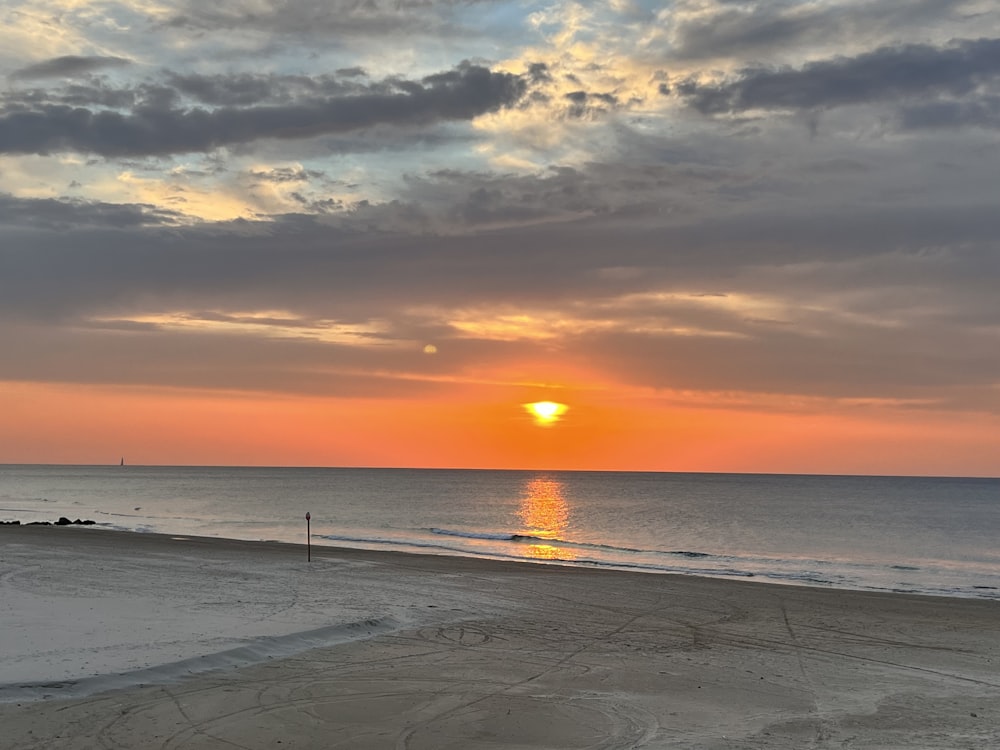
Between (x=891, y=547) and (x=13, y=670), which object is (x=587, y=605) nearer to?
(x=13, y=670)

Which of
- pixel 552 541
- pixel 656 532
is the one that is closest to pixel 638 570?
pixel 552 541

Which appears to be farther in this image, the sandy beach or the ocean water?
the ocean water

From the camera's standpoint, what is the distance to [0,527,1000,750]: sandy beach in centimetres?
1165

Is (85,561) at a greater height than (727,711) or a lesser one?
greater

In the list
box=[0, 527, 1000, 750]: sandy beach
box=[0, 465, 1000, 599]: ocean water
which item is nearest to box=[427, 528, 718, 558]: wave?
box=[0, 465, 1000, 599]: ocean water

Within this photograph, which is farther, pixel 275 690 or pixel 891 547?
pixel 891 547

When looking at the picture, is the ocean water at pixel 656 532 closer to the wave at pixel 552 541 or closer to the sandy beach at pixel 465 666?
the wave at pixel 552 541

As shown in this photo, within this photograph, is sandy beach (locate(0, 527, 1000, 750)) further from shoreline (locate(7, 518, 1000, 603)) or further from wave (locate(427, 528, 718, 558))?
wave (locate(427, 528, 718, 558))

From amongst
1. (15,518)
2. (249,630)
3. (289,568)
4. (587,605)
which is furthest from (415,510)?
(249,630)

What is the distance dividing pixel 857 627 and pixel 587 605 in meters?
7.01

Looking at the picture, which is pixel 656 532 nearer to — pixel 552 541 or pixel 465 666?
pixel 552 541

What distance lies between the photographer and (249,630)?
56.3ft

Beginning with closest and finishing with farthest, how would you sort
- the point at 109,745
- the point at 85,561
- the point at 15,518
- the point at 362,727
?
the point at 109,745
the point at 362,727
the point at 85,561
the point at 15,518

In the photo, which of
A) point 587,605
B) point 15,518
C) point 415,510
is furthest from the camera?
point 415,510
